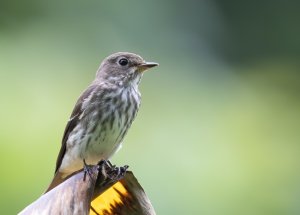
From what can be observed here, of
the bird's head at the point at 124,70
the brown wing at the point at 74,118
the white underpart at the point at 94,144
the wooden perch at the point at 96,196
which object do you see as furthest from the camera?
the bird's head at the point at 124,70

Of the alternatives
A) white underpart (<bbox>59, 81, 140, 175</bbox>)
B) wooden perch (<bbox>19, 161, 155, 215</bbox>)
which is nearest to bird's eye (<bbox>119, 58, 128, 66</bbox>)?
white underpart (<bbox>59, 81, 140, 175</bbox>)

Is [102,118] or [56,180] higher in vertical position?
[102,118]

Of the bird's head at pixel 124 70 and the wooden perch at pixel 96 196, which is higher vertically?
the bird's head at pixel 124 70

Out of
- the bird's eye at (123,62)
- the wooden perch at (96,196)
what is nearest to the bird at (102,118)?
the bird's eye at (123,62)

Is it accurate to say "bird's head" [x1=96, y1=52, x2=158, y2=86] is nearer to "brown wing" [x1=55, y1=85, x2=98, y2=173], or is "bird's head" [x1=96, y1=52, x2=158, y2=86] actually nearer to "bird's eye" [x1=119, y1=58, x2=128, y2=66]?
"bird's eye" [x1=119, y1=58, x2=128, y2=66]

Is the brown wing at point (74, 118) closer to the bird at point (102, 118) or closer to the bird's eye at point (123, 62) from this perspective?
the bird at point (102, 118)

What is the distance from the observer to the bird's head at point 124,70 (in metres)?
3.62

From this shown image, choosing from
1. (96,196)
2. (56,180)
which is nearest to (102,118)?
(56,180)

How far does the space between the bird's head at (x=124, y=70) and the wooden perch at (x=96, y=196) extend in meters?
1.29

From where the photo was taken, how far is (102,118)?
3.40 metres

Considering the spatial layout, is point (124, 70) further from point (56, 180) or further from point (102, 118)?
point (56, 180)

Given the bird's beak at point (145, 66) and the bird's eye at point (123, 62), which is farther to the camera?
the bird's eye at point (123, 62)

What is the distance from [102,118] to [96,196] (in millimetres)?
1392

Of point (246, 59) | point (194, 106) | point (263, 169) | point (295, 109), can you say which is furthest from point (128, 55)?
point (246, 59)
